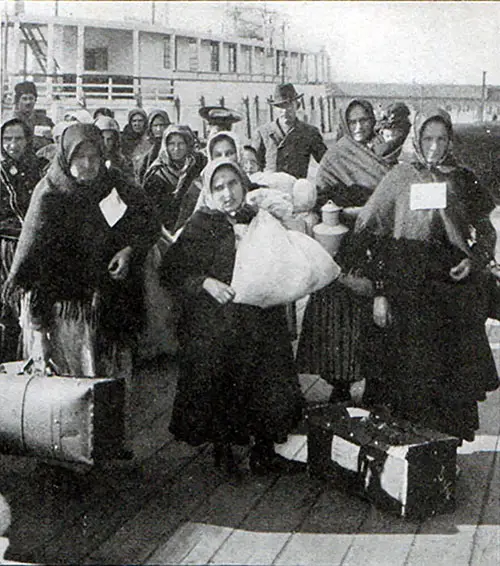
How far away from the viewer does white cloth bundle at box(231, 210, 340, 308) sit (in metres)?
2.85

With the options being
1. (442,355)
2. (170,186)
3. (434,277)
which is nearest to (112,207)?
(170,186)

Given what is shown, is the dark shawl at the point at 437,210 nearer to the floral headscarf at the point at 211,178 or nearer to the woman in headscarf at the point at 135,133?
the floral headscarf at the point at 211,178

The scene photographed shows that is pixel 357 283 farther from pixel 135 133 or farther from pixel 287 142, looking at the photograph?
pixel 135 133

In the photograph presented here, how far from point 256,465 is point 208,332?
1.68 ft

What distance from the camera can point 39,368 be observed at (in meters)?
2.74

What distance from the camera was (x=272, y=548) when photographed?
2578mm

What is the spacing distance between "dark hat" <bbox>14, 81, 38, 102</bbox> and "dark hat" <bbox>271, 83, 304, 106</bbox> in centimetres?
82

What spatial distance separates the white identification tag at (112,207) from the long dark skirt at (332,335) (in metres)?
0.90

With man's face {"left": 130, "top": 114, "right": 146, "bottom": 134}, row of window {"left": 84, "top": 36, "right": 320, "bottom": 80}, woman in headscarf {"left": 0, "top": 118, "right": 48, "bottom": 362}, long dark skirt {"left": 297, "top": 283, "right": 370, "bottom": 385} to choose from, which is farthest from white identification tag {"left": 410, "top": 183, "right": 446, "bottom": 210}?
woman in headscarf {"left": 0, "top": 118, "right": 48, "bottom": 362}

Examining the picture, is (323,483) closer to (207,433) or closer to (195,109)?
(207,433)

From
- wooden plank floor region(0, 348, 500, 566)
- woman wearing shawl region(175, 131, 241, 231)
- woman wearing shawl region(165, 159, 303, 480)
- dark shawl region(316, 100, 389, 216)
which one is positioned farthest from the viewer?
dark shawl region(316, 100, 389, 216)

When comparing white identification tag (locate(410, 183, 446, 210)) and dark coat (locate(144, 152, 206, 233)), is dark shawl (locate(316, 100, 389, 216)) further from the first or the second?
dark coat (locate(144, 152, 206, 233))

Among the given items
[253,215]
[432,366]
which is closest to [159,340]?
[253,215]

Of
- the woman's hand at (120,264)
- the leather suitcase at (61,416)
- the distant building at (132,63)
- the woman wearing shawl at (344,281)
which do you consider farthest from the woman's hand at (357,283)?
the leather suitcase at (61,416)
